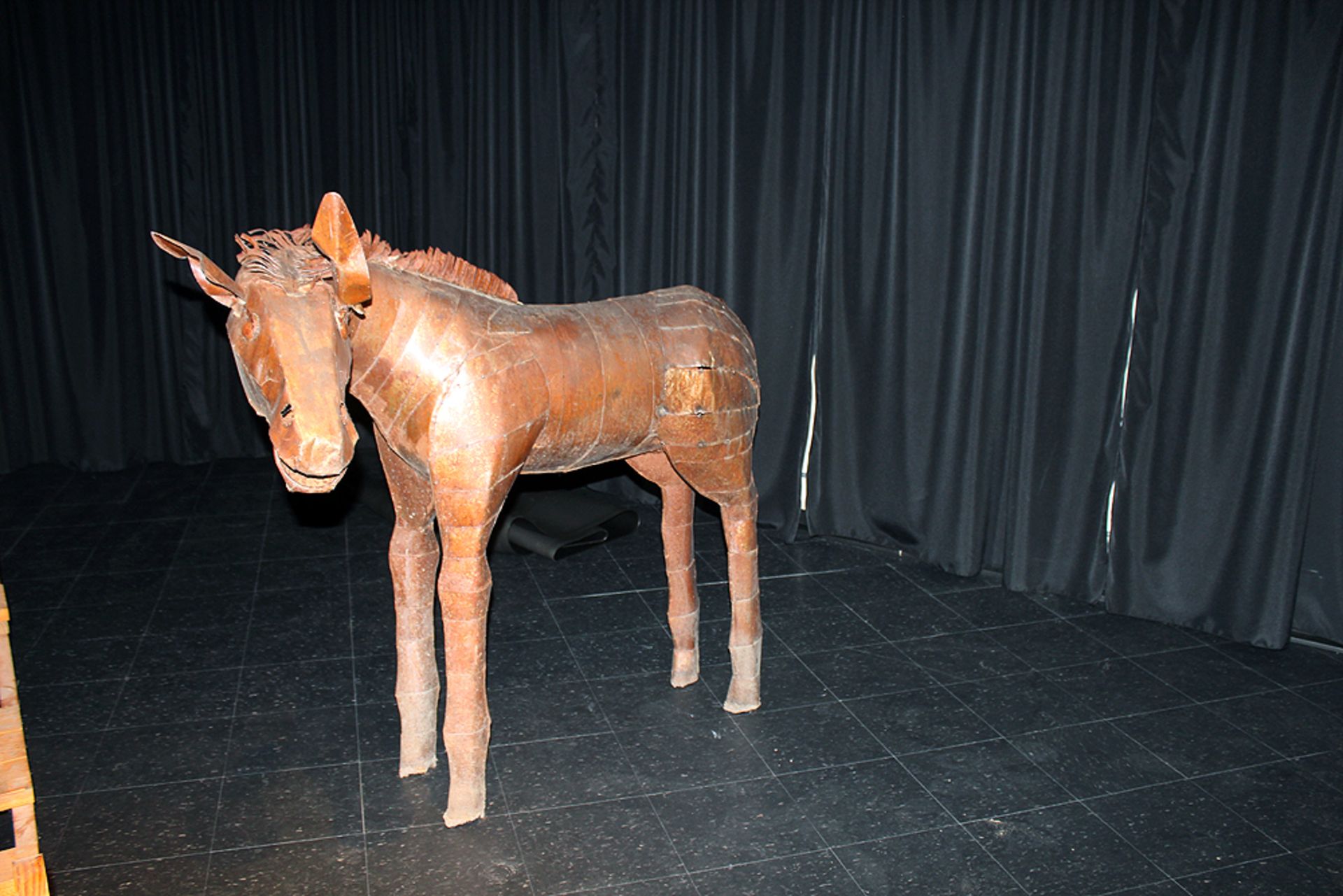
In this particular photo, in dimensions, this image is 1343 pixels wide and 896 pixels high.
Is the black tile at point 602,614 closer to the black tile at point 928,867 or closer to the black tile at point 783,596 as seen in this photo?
the black tile at point 783,596

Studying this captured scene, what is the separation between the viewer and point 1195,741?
3.37 meters

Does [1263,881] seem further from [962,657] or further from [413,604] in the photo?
[413,604]

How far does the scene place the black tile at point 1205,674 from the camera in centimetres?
368

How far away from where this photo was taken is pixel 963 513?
15.1 feet

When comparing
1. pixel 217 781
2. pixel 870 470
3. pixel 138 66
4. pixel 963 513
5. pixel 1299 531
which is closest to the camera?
pixel 217 781

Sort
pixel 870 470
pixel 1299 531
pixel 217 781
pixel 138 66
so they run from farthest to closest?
pixel 138 66 < pixel 870 470 < pixel 1299 531 < pixel 217 781

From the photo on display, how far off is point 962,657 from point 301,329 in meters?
2.65

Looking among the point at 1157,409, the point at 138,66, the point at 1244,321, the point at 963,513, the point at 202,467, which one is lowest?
the point at 202,467

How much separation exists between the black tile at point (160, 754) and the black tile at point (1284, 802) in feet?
9.72

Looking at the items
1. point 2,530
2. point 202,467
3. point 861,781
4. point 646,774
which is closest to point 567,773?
point 646,774

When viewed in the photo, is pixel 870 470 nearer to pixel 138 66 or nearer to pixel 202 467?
pixel 202 467

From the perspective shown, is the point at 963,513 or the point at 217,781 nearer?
the point at 217,781

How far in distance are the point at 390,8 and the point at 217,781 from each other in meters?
4.74

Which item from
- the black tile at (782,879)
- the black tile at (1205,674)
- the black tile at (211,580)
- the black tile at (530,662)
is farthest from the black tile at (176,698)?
the black tile at (1205,674)
